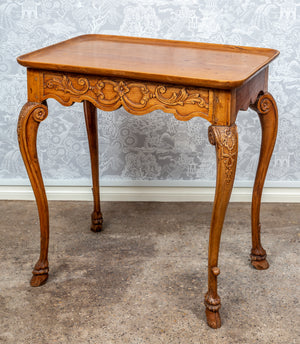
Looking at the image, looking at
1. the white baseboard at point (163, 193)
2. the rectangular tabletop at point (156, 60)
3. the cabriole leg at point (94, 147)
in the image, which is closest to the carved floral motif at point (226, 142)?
the rectangular tabletop at point (156, 60)

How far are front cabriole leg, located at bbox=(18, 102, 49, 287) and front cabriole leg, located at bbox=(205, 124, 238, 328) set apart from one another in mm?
593

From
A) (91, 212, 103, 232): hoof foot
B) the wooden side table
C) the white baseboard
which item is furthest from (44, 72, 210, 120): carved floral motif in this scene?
the white baseboard

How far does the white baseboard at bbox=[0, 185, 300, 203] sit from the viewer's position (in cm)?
269

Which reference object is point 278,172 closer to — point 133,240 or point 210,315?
point 133,240

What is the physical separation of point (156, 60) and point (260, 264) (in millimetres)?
890

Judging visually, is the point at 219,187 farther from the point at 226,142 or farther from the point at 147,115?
the point at 147,115

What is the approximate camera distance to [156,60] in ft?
5.81

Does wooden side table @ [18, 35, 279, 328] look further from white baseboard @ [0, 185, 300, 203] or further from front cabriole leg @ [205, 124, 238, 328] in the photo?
white baseboard @ [0, 185, 300, 203]

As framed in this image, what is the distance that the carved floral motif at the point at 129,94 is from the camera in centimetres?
159

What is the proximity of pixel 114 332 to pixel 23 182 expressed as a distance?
1233 mm

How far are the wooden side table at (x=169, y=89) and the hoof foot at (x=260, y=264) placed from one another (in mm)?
137

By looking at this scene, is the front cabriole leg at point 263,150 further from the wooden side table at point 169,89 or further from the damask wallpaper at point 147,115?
the damask wallpaper at point 147,115

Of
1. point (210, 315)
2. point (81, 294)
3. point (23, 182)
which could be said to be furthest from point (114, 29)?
point (210, 315)

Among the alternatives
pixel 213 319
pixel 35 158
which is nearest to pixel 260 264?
Answer: pixel 213 319
